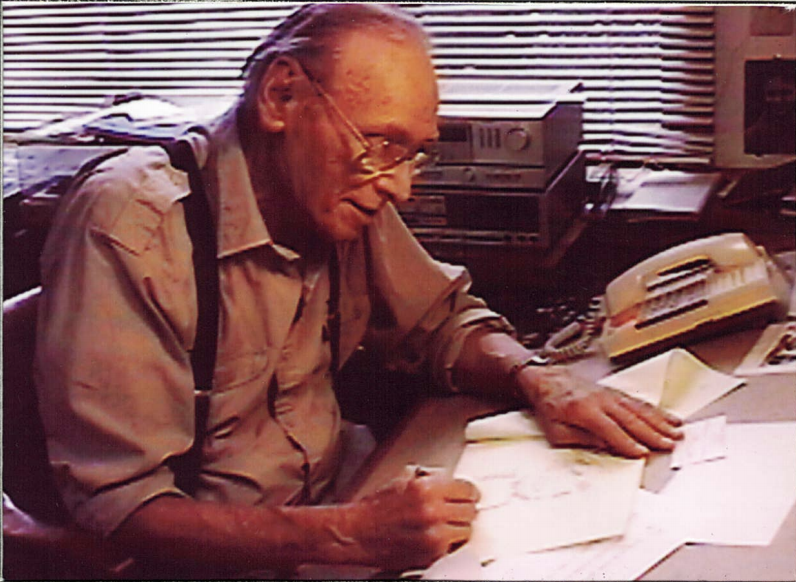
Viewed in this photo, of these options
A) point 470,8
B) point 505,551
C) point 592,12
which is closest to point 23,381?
point 505,551

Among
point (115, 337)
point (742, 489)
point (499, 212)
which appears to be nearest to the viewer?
point (115, 337)

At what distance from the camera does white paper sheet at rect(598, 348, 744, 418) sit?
4.63ft

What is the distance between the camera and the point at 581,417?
4.44ft

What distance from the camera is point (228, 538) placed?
4.08 feet

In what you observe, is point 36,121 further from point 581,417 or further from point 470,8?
point 581,417

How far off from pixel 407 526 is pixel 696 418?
403 mm

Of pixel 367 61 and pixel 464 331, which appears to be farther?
pixel 464 331

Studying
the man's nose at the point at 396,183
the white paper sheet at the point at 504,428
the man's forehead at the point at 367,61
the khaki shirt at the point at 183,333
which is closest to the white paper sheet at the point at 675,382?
the white paper sheet at the point at 504,428

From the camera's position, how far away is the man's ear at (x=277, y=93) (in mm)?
1267

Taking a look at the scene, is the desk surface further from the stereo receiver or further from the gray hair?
the gray hair

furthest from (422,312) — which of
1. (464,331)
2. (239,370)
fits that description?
(239,370)

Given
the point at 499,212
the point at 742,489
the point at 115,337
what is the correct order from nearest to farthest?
1. the point at 115,337
2. the point at 742,489
3. the point at 499,212

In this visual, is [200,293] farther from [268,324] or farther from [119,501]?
[119,501]

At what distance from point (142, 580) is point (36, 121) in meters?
0.54
